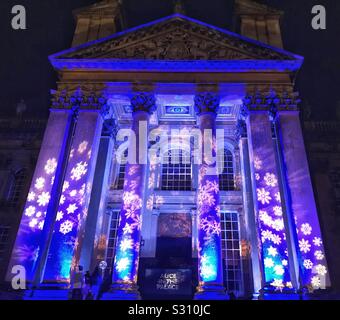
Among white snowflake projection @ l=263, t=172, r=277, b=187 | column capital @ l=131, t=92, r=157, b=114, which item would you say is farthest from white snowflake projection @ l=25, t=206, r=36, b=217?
white snowflake projection @ l=263, t=172, r=277, b=187

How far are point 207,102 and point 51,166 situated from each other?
870 centimetres

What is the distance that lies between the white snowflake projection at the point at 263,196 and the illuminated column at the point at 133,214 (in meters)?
5.50

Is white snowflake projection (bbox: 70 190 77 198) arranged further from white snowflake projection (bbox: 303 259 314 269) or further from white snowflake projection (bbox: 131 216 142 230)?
white snowflake projection (bbox: 303 259 314 269)

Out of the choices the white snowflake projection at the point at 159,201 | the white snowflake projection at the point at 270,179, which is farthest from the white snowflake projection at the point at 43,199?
the white snowflake projection at the point at 270,179

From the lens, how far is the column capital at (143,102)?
714 inches

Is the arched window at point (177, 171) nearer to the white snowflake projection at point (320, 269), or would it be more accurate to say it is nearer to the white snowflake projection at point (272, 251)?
the white snowflake projection at point (272, 251)

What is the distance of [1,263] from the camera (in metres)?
20.6

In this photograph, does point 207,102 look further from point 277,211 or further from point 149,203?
point 149,203

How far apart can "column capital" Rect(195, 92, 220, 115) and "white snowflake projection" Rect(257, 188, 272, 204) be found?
16.4 feet

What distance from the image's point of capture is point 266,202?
1539 centimetres

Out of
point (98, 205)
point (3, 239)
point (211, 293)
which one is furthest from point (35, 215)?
point (211, 293)

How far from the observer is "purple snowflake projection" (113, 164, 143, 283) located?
14.2 metres

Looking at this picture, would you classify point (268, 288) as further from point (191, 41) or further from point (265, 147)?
point (191, 41)
